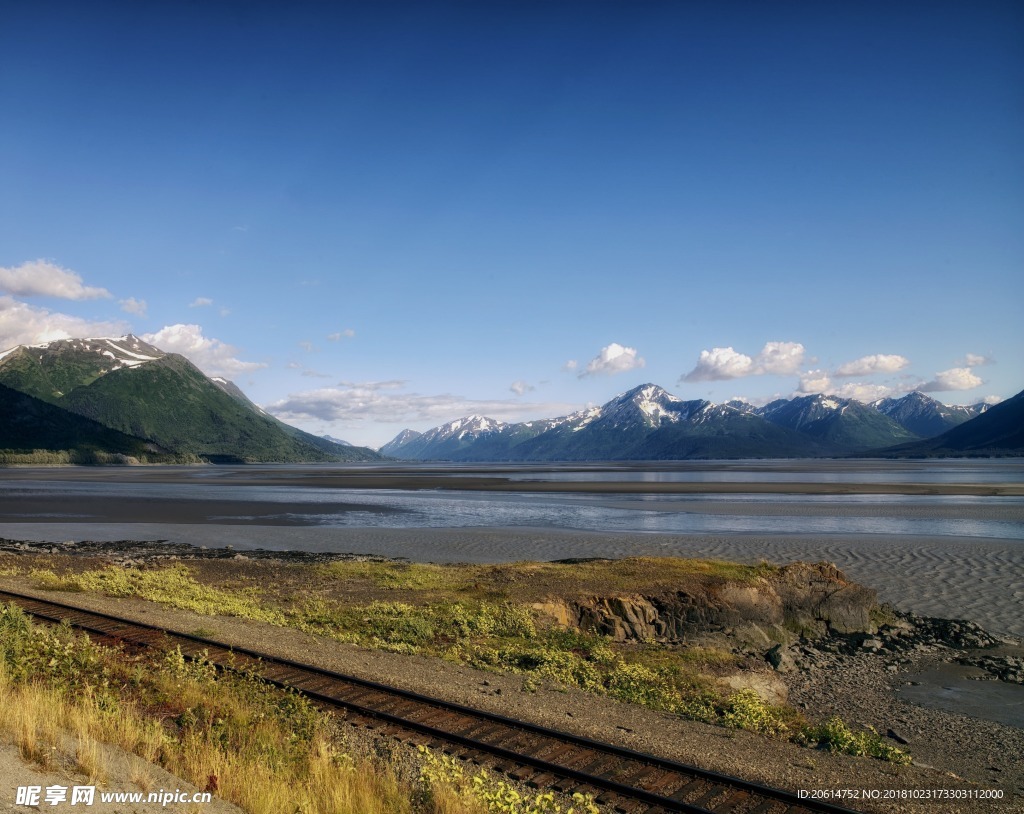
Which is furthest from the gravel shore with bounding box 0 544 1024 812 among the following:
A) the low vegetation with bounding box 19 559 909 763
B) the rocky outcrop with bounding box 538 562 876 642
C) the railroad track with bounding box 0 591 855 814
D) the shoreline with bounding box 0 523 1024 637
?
the shoreline with bounding box 0 523 1024 637

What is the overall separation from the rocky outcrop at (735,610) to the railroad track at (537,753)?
1096cm

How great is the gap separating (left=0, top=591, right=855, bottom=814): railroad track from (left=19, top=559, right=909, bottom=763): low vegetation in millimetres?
3302

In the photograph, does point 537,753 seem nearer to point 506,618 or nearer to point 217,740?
point 217,740

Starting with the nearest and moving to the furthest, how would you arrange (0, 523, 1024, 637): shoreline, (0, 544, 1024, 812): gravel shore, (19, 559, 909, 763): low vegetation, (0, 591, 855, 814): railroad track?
(0, 591, 855, 814): railroad track
(0, 544, 1024, 812): gravel shore
(19, 559, 909, 763): low vegetation
(0, 523, 1024, 637): shoreline

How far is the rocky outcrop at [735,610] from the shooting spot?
23969 mm

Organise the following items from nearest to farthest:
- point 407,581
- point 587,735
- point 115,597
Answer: point 587,735
point 115,597
point 407,581

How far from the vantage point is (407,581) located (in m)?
29.4

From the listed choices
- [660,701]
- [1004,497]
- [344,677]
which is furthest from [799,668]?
[1004,497]

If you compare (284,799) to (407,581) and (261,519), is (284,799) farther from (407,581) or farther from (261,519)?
(261,519)

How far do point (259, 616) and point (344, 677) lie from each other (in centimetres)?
886

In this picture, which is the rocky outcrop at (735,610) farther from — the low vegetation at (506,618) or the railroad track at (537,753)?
the railroad track at (537,753)

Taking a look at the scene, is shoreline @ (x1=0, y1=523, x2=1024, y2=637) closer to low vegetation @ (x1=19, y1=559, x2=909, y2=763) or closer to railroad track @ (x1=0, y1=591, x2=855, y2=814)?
low vegetation @ (x1=19, y1=559, x2=909, y2=763)

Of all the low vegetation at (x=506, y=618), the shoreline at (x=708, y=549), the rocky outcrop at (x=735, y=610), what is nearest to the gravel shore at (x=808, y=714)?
the low vegetation at (x=506, y=618)

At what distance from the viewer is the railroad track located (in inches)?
384
